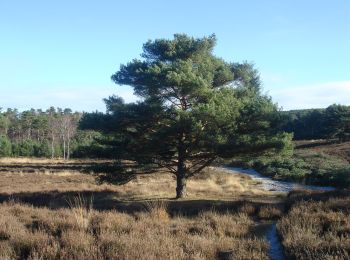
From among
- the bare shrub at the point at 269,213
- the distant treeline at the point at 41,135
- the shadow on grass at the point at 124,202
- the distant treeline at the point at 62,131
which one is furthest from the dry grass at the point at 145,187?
the distant treeline at the point at 41,135

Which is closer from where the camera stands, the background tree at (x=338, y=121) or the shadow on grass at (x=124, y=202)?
the shadow on grass at (x=124, y=202)

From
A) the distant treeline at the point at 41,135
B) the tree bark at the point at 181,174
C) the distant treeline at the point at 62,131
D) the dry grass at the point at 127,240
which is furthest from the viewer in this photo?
the distant treeline at the point at 41,135

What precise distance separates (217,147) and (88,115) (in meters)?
6.06

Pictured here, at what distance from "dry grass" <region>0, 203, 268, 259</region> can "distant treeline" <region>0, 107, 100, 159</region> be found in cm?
5477

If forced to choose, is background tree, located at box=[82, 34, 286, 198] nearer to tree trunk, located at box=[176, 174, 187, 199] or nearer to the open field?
tree trunk, located at box=[176, 174, 187, 199]

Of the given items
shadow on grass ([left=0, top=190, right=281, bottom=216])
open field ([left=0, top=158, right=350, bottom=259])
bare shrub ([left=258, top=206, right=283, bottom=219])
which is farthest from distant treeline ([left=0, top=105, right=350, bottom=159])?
open field ([left=0, top=158, right=350, bottom=259])

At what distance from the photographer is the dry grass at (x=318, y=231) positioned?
25.0 feet

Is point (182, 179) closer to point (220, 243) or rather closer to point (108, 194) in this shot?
point (108, 194)

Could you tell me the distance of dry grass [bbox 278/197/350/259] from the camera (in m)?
7.63

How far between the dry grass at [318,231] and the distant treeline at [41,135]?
54969 mm

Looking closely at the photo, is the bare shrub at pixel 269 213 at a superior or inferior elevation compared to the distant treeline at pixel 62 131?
inferior

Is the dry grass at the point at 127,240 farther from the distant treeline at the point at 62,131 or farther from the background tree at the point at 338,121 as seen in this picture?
the background tree at the point at 338,121

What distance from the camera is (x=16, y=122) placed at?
117 metres

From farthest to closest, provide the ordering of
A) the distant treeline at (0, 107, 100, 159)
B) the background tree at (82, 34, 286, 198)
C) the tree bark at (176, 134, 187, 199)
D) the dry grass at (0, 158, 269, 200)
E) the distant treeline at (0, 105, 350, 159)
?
the distant treeline at (0, 107, 100, 159), the distant treeline at (0, 105, 350, 159), the dry grass at (0, 158, 269, 200), the tree bark at (176, 134, 187, 199), the background tree at (82, 34, 286, 198)
